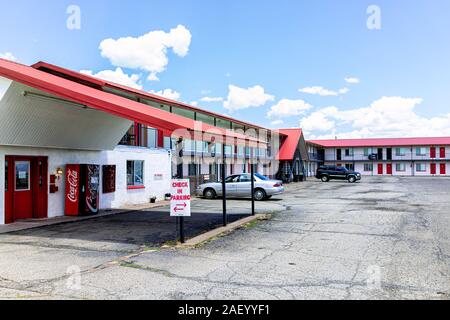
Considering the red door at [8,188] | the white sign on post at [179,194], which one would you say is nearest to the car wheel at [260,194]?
the red door at [8,188]

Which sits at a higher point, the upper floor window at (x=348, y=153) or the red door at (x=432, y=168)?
the upper floor window at (x=348, y=153)

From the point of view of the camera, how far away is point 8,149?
11633mm

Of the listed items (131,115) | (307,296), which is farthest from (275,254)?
(131,115)

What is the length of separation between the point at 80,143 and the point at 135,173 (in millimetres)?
4160

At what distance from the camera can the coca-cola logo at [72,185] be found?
1360 cm

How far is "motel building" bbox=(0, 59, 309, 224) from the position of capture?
970cm

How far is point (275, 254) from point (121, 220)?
673 cm

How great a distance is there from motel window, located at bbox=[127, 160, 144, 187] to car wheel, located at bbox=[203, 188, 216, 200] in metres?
4.68

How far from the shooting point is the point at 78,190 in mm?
13648

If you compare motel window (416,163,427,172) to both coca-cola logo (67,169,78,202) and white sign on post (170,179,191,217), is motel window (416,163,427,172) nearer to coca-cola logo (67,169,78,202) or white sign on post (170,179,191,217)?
coca-cola logo (67,169,78,202)

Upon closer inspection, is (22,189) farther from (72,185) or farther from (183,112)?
(183,112)

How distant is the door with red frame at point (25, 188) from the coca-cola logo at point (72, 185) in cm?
79

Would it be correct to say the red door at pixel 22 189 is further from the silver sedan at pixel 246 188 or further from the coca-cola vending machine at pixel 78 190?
the silver sedan at pixel 246 188

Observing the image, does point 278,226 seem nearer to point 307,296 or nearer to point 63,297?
point 307,296
